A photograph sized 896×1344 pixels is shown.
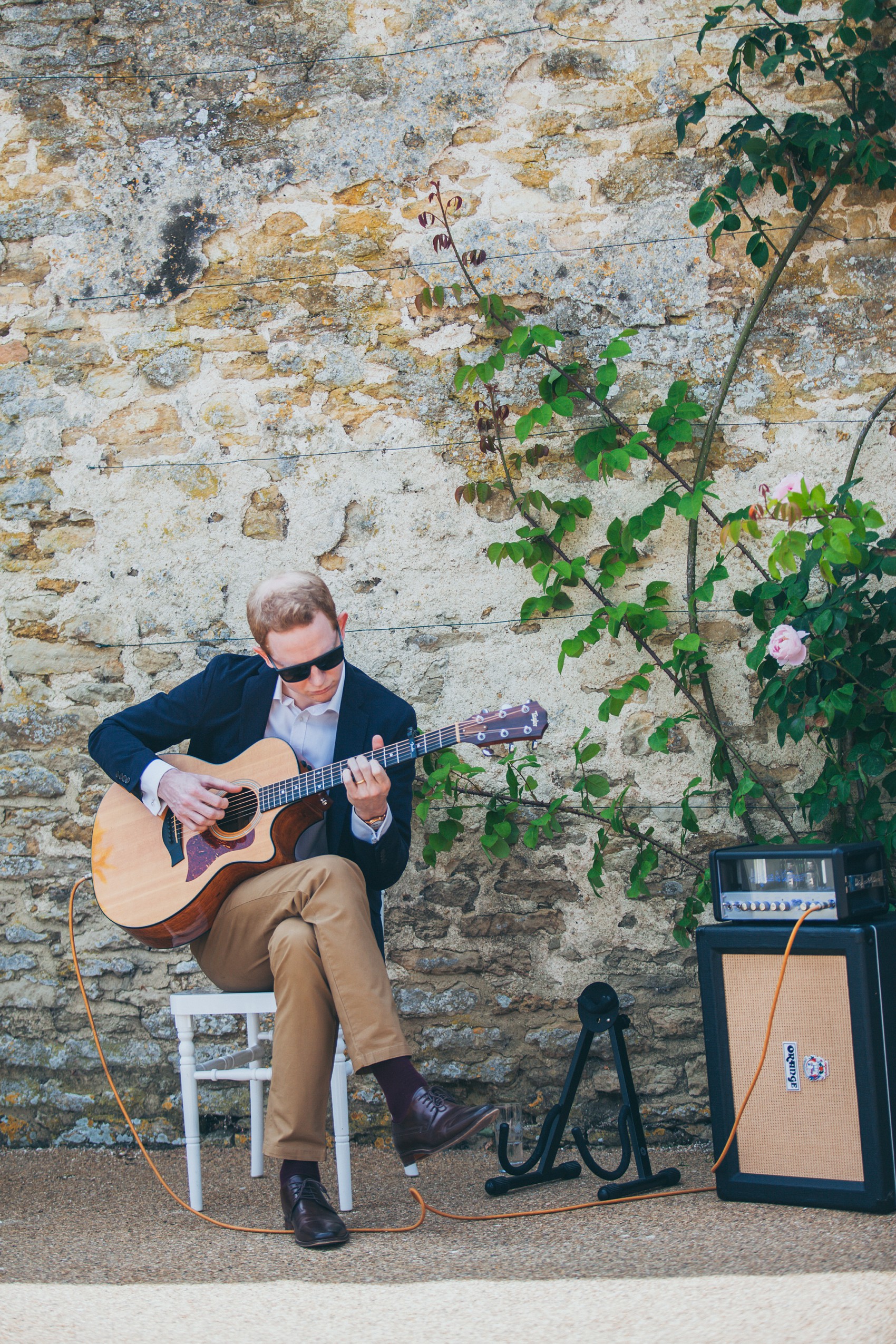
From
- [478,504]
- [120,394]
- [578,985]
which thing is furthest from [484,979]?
[120,394]

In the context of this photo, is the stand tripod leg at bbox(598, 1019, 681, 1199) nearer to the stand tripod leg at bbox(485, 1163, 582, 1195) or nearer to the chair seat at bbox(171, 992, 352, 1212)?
the stand tripod leg at bbox(485, 1163, 582, 1195)

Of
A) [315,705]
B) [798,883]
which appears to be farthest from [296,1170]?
[798,883]

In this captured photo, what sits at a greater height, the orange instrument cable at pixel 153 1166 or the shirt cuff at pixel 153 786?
the shirt cuff at pixel 153 786

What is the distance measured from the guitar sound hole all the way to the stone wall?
2.61ft

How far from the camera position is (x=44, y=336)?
338 centimetres

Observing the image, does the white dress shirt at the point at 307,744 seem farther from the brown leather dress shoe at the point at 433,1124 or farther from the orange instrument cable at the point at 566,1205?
the orange instrument cable at the point at 566,1205

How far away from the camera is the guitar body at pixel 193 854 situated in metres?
2.45

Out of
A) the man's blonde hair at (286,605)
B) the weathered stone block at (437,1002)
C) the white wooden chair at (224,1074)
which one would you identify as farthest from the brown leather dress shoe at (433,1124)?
the man's blonde hair at (286,605)

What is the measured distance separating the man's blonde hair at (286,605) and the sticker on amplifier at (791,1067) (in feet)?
4.42

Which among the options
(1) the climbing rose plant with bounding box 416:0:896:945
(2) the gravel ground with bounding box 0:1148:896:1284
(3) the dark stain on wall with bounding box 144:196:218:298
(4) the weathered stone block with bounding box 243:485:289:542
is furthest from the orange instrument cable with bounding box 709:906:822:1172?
(3) the dark stain on wall with bounding box 144:196:218:298

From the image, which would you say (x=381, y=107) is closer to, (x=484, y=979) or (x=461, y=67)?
(x=461, y=67)

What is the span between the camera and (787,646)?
8.93 ft

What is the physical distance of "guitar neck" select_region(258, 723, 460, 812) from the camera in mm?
2428

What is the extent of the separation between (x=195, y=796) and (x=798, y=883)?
4.33 ft
